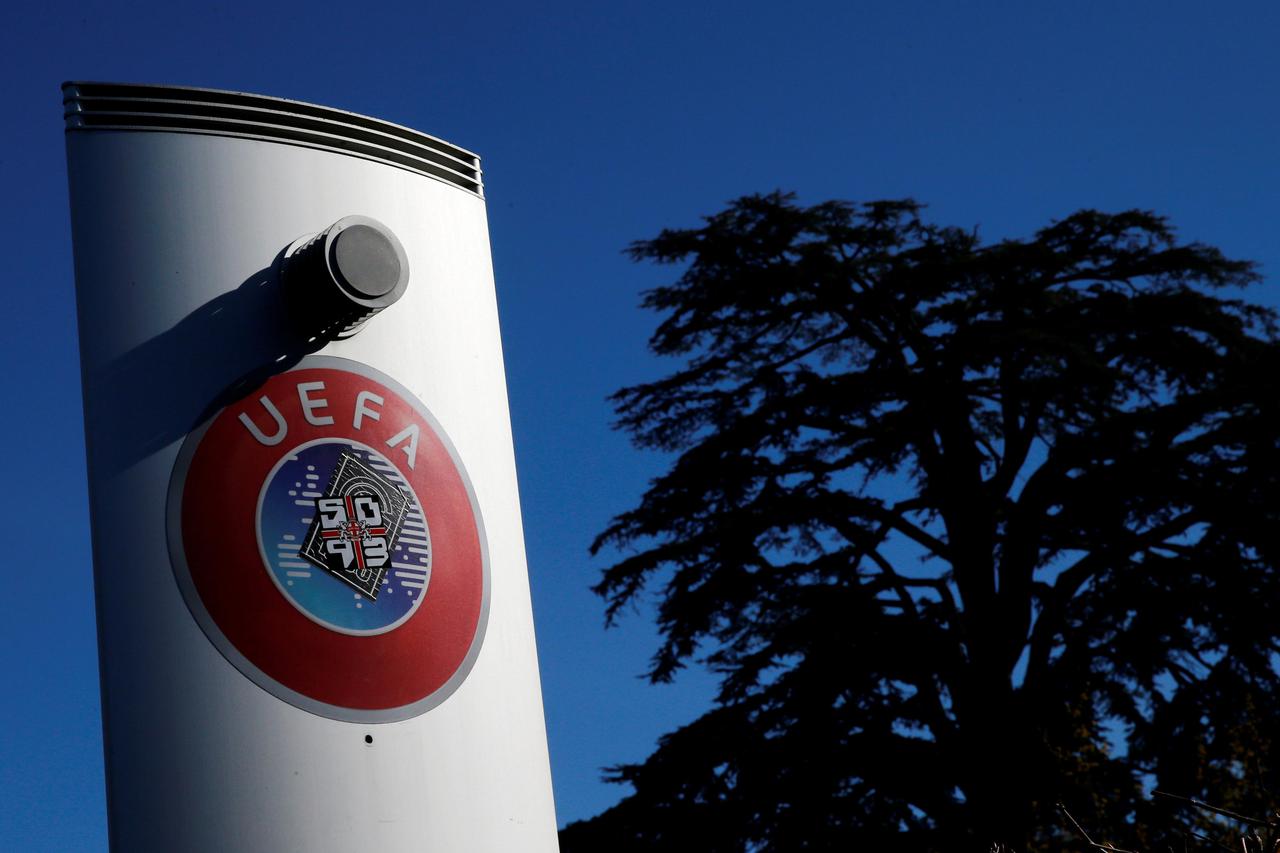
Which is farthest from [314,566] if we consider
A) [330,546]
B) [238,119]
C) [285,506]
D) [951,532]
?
[951,532]

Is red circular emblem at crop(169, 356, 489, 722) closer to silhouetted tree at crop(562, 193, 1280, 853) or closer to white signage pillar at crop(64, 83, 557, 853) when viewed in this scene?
white signage pillar at crop(64, 83, 557, 853)

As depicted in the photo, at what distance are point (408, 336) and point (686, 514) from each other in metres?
11.2

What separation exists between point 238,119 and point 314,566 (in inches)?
51.0

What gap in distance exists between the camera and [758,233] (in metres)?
15.9

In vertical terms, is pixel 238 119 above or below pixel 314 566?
above

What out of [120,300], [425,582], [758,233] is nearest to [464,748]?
[425,582]

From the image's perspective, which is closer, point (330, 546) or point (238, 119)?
point (330, 546)

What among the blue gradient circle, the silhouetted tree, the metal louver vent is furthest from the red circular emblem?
the silhouetted tree

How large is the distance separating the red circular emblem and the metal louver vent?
70 cm

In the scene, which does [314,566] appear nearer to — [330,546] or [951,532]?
[330,546]

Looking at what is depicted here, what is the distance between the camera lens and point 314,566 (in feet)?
13.1

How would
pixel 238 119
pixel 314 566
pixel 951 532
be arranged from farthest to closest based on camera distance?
pixel 951 532 < pixel 238 119 < pixel 314 566

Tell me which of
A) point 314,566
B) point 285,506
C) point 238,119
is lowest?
point 314,566

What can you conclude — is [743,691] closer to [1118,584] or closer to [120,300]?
[1118,584]
